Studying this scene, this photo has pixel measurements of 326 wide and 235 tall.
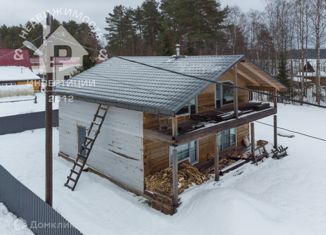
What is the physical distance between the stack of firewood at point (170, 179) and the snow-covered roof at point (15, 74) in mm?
31316

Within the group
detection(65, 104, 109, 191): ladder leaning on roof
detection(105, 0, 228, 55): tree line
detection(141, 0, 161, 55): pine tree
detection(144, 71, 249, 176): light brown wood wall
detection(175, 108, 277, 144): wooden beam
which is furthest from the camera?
detection(141, 0, 161, 55): pine tree

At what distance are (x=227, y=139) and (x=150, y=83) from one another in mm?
5719

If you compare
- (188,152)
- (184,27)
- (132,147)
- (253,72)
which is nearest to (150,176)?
(132,147)

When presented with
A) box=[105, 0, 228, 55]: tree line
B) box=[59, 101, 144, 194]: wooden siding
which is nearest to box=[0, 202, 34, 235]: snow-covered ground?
box=[59, 101, 144, 194]: wooden siding

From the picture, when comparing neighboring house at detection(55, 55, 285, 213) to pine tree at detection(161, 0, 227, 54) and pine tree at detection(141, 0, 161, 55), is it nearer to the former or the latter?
pine tree at detection(161, 0, 227, 54)

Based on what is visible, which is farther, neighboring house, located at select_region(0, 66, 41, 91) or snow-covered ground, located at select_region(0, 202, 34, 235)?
neighboring house, located at select_region(0, 66, 41, 91)

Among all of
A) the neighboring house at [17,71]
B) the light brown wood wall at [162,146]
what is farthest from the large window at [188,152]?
the neighboring house at [17,71]

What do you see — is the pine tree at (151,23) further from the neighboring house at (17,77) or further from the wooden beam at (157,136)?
the wooden beam at (157,136)

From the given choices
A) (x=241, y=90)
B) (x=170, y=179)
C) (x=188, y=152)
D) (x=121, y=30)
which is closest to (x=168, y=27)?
(x=121, y=30)

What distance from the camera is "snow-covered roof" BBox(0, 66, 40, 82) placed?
129 ft

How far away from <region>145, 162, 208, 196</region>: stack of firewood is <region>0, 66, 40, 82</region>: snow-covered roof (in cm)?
3132

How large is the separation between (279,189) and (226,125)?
305cm

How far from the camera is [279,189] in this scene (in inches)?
514

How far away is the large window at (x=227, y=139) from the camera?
1662cm
